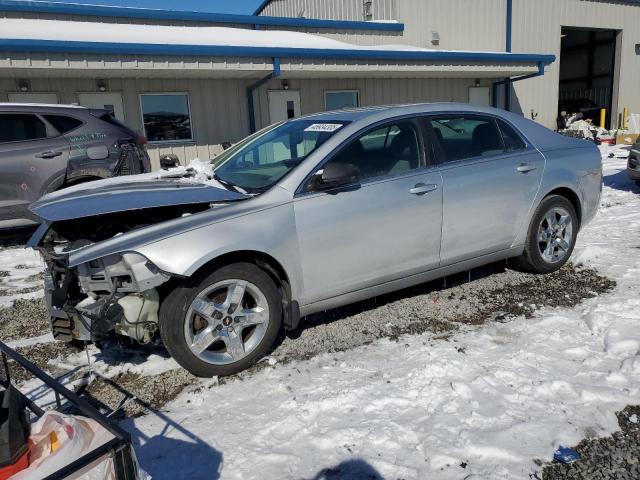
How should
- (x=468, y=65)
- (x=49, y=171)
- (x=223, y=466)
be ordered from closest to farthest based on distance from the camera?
(x=223, y=466)
(x=49, y=171)
(x=468, y=65)

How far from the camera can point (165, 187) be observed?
3467 millimetres

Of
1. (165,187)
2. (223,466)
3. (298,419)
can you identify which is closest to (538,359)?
(298,419)

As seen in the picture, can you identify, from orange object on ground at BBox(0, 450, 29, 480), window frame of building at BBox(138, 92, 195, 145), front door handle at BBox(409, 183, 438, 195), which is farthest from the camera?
window frame of building at BBox(138, 92, 195, 145)

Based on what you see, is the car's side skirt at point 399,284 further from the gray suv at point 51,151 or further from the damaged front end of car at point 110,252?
the gray suv at point 51,151

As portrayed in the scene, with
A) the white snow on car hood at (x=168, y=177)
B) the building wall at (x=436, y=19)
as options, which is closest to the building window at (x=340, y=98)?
the building wall at (x=436, y=19)

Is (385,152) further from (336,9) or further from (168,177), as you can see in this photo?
(336,9)

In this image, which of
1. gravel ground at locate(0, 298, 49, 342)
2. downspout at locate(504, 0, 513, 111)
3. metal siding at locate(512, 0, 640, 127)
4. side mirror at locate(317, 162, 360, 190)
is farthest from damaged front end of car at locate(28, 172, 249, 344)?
metal siding at locate(512, 0, 640, 127)

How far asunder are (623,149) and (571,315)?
15.3 meters

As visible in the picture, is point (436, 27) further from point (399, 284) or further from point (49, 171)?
point (399, 284)

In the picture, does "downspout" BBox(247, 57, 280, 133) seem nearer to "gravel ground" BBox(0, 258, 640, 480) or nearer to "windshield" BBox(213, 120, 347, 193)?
"windshield" BBox(213, 120, 347, 193)

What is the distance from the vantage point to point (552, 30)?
19828 mm

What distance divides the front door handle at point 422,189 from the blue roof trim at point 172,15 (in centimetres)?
1184

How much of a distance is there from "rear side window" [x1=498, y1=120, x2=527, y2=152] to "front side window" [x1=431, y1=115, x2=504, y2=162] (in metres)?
0.06

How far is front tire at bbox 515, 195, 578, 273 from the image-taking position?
470cm
